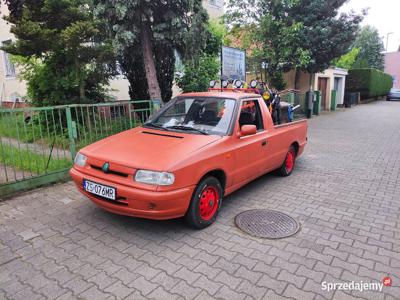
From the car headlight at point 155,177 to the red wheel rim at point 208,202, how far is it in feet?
2.04

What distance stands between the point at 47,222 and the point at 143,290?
1973 mm

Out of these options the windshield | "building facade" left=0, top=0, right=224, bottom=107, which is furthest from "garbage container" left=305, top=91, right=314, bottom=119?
the windshield

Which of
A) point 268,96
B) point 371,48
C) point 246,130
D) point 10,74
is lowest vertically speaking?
point 246,130

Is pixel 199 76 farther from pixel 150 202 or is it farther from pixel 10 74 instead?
pixel 10 74

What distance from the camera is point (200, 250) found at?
10.9ft

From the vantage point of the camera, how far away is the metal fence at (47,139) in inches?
195

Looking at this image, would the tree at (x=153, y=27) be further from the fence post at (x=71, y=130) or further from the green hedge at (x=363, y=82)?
the green hedge at (x=363, y=82)

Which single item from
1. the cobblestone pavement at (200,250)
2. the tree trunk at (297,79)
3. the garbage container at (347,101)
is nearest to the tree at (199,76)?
the cobblestone pavement at (200,250)

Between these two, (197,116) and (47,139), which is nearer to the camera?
(197,116)

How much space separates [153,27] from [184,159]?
5.34 metres

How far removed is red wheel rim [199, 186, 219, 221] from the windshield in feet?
2.57

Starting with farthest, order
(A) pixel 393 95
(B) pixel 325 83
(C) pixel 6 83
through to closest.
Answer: (A) pixel 393 95
(B) pixel 325 83
(C) pixel 6 83

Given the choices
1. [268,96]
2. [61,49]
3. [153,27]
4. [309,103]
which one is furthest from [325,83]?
[61,49]

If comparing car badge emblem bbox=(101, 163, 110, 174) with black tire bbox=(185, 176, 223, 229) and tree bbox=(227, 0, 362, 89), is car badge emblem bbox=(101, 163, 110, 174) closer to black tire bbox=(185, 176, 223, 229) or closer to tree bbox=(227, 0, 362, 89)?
black tire bbox=(185, 176, 223, 229)
